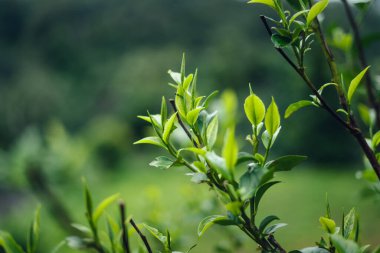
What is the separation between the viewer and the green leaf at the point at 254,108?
573mm

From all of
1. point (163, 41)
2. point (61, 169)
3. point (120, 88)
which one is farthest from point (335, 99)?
point (163, 41)

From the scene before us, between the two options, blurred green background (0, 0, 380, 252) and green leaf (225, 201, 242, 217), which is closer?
green leaf (225, 201, 242, 217)

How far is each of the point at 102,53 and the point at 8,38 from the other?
19.5 feet

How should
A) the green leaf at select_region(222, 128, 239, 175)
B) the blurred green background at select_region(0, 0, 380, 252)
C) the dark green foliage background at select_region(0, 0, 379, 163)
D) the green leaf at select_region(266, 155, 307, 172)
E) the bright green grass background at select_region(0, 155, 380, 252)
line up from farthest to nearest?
the dark green foliage background at select_region(0, 0, 379, 163), the bright green grass background at select_region(0, 155, 380, 252), the blurred green background at select_region(0, 0, 380, 252), the green leaf at select_region(266, 155, 307, 172), the green leaf at select_region(222, 128, 239, 175)

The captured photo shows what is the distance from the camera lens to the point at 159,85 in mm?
16234

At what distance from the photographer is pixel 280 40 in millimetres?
604

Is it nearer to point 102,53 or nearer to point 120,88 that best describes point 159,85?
point 120,88

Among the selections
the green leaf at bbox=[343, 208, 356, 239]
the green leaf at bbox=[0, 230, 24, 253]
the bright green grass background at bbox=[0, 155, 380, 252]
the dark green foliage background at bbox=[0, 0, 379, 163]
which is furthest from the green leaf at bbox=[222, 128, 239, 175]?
the dark green foliage background at bbox=[0, 0, 379, 163]

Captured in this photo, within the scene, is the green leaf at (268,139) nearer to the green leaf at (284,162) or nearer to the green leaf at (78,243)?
the green leaf at (284,162)

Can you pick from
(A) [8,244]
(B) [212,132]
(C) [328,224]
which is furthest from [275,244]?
(A) [8,244]

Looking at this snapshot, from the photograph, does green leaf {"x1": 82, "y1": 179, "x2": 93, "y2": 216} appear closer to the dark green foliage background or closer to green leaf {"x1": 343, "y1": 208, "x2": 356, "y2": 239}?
green leaf {"x1": 343, "y1": 208, "x2": 356, "y2": 239}

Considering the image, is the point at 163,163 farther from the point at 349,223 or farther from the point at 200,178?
the point at 349,223

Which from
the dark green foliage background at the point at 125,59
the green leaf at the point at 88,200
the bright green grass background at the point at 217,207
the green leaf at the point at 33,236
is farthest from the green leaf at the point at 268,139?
the dark green foliage background at the point at 125,59

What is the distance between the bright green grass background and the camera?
15.4ft
